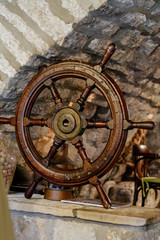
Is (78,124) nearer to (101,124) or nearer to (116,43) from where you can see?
(101,124)

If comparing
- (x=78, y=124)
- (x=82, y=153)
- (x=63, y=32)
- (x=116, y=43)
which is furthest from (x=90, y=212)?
(x=116, y=43)

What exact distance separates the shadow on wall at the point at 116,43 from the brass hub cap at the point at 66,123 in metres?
0.33

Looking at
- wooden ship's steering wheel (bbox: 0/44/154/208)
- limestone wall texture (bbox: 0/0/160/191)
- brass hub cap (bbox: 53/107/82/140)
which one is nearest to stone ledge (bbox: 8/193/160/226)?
wooden ship's steering wheel (bbox: 0/44/154/208)

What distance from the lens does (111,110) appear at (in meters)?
1.36

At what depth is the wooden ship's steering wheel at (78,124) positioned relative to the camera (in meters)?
1.34

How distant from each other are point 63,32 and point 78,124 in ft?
1.39

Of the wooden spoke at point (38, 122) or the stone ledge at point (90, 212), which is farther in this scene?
the wooden spoke at point (38, 122)

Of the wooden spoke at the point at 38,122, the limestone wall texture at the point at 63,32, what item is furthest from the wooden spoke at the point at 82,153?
the limestone wall texture at the point at 63,32

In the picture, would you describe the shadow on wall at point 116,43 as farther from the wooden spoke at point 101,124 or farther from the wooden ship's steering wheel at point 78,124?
the wooden spoke at point 101,124

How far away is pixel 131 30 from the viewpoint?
1.69 metres

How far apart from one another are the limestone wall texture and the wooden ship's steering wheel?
0.13 meters

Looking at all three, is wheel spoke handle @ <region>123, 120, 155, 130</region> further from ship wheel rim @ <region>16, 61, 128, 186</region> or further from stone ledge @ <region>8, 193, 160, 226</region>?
stone ledge @ <region>8, 193, 160, 226</region>

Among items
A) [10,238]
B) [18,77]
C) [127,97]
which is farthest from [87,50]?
[10,238]

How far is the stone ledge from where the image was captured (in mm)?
1189
